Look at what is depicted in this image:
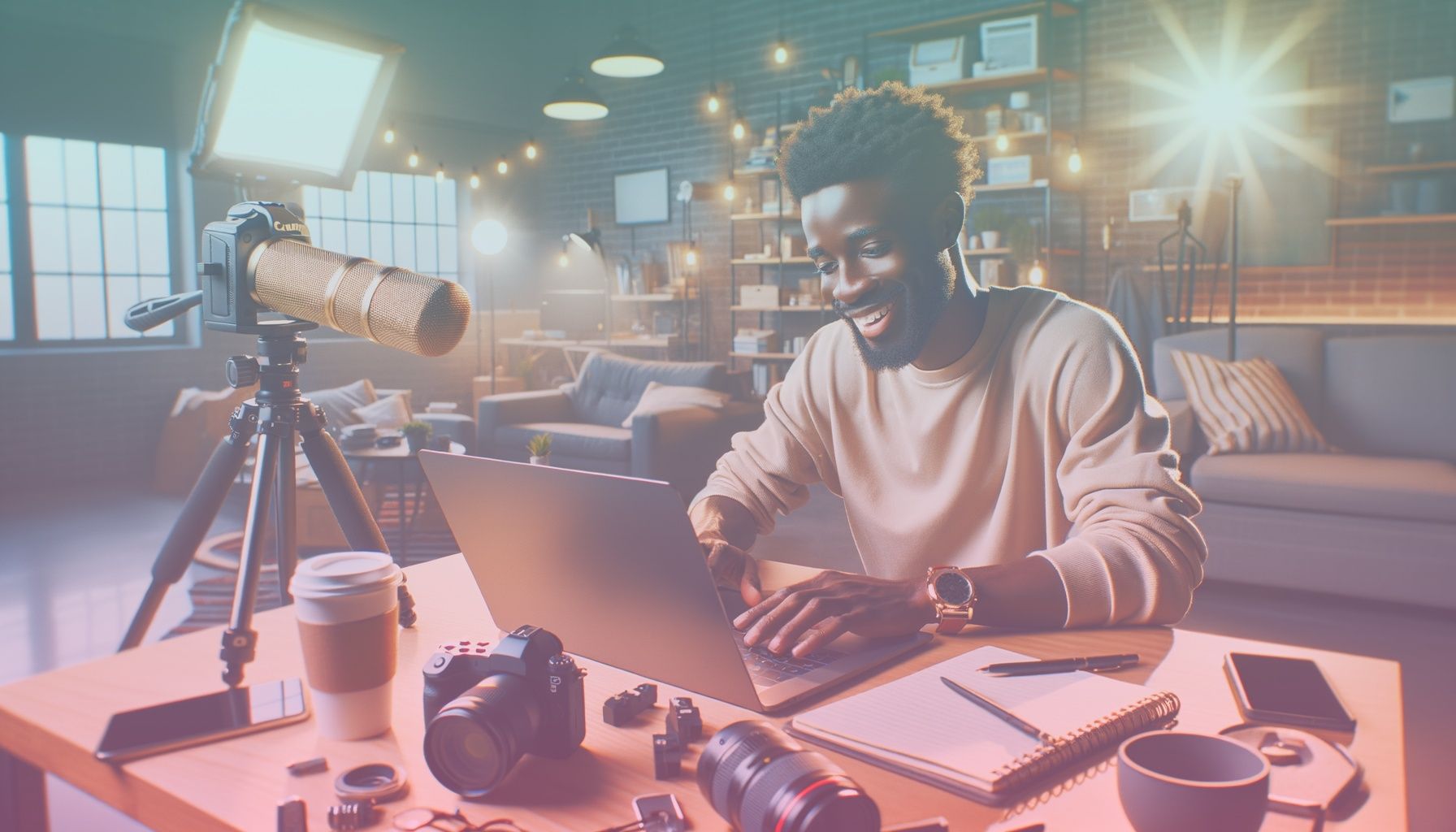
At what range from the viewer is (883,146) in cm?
134

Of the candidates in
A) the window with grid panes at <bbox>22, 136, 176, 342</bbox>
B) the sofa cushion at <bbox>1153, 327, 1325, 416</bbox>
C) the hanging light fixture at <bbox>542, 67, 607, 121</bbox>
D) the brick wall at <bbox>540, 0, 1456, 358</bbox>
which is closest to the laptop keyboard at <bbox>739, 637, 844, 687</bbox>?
the sofa cushion at <bbox>1153, 327, 1325, 416</bbox>

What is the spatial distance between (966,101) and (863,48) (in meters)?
0.76

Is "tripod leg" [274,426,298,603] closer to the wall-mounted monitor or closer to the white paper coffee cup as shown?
the white paper coffee cup

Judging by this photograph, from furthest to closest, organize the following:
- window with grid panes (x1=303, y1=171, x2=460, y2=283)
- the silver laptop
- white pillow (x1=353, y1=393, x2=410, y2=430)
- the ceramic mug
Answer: window with grid panes (x1=303, y1=171, x2=460, y2=283) → white pillow (x1=353, y1=393, x2=410, y2=430) → the silver laptop → the ceramic mug

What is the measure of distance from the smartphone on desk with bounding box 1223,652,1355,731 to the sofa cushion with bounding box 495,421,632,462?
429cm

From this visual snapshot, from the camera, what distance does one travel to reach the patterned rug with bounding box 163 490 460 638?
322cm

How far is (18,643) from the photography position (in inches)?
116

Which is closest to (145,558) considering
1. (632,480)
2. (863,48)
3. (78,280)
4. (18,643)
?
(18,643)

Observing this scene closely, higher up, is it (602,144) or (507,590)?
(602,144)

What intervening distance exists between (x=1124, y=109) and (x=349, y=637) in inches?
232

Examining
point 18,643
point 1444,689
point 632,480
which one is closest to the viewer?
point 632,480

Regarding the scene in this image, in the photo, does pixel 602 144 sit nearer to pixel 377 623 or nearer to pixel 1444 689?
pixel 1444 689

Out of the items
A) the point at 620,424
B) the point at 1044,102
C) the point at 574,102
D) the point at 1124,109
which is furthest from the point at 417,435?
the point at 1124,109

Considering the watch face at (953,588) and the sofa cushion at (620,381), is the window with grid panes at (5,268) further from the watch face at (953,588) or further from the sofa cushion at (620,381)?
the watch face at (953,588)
